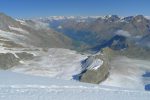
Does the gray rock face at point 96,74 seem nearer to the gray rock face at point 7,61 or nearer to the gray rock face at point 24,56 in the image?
the gray rock face at point 7,61

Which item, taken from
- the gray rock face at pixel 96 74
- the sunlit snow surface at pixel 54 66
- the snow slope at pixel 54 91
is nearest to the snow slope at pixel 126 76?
the gray rock face at pixel 96 74

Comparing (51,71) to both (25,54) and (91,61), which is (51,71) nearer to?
(91,61)

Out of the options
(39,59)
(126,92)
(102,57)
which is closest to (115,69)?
(102,57)

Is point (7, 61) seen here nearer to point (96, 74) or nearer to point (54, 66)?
point (54, 66)

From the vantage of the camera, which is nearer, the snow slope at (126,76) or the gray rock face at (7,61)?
the snow slope at (126,76)

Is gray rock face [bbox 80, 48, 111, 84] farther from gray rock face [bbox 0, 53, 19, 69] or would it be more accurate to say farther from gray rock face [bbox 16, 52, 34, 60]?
gray rock face [bbox 16, 52, 34, 60]

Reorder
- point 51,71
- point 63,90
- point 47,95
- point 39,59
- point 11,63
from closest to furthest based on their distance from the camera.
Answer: point 47,95
point 63,90
point 51,71
point 11,63
point 39,59

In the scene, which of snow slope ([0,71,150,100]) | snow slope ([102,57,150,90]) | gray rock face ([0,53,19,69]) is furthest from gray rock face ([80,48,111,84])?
snow slope ([0,71,150,100])
